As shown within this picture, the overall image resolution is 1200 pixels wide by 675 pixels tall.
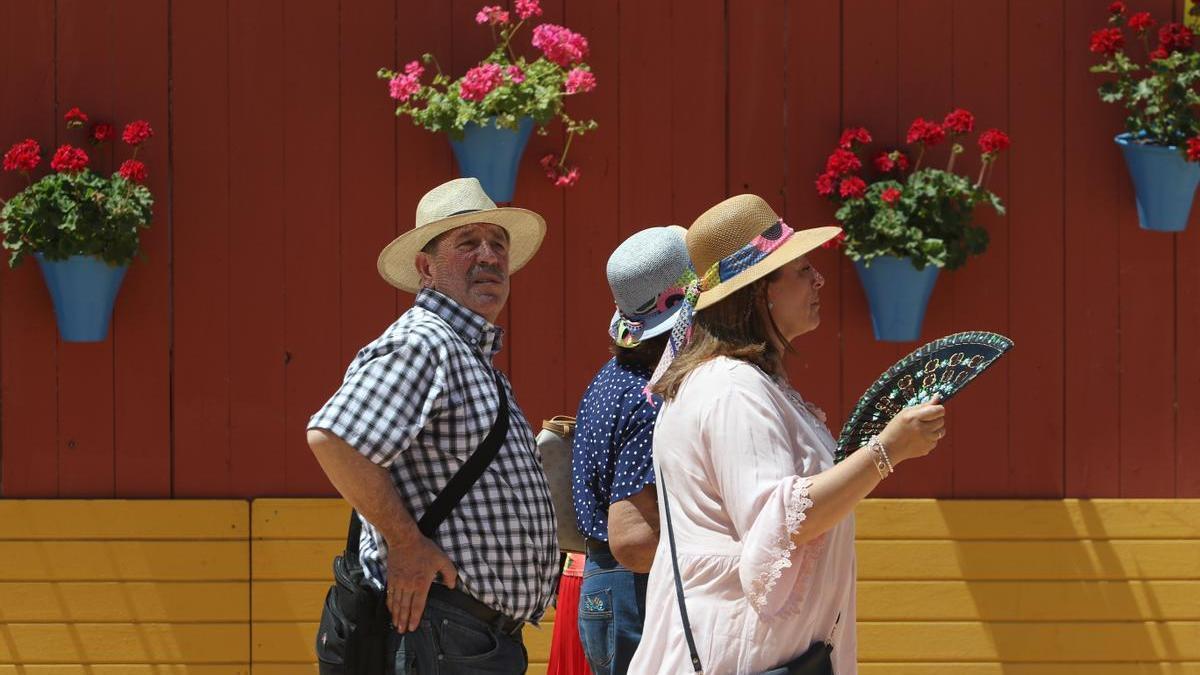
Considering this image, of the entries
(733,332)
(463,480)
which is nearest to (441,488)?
(463,480)

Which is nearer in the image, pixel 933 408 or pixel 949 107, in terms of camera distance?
pixel 933 408

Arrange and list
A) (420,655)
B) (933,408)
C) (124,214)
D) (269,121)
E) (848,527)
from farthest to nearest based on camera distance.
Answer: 1. (269,121)
2. (124,214)
3. (420,655)
4. (848,527)
5. (933,408)

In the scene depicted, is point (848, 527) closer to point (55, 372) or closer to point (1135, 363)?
point (1135, 363)

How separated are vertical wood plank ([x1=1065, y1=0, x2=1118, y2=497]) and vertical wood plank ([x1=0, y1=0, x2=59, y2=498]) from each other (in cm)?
336

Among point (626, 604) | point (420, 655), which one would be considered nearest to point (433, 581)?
point (420, 655)

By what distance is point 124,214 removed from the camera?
514cm

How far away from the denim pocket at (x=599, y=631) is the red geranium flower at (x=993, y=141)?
2301 mm

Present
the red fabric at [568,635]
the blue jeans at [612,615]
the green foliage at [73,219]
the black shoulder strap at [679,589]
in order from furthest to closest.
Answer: the green foliage at [73,219], the red fabric at [568,635], the blue jeans at [612,615], the black shoulder strap at [679,589]

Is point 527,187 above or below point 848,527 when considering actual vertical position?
above

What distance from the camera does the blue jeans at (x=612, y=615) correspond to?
144 inches

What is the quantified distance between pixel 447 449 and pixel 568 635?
0.88 m

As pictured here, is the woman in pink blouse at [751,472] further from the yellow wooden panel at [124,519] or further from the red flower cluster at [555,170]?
the yellow wooden panel at [124,519]

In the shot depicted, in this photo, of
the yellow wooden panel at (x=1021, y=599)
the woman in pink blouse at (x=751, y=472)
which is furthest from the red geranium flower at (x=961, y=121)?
the woman in pink blouse at (x=751, y=472)

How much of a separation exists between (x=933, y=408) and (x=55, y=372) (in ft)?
12.1
